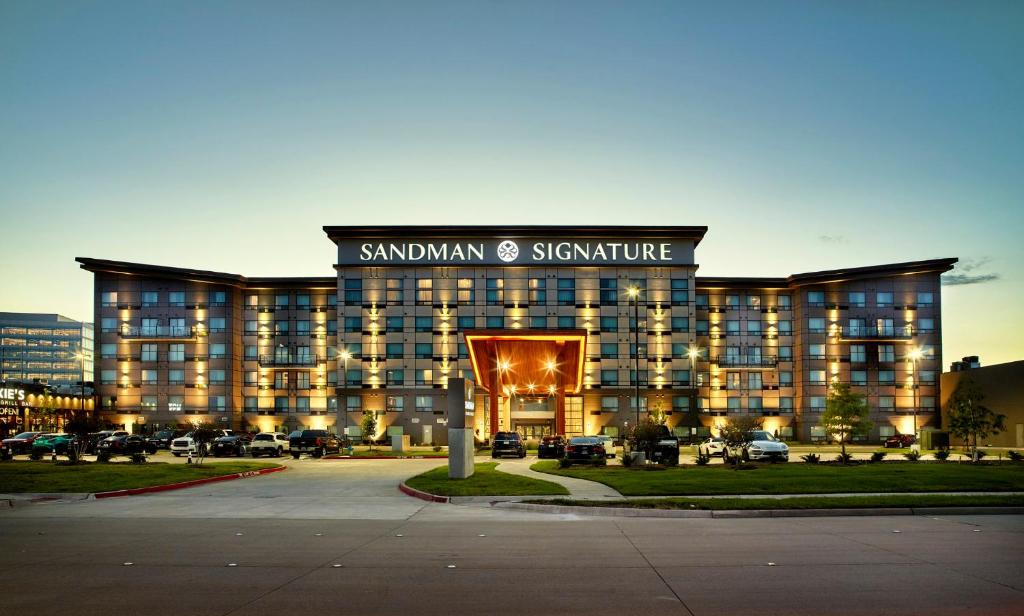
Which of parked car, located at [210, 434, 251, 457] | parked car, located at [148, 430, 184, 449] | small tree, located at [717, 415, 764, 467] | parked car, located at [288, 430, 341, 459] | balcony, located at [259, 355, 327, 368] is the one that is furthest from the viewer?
balcony, located at [259, 355, 327, 368]

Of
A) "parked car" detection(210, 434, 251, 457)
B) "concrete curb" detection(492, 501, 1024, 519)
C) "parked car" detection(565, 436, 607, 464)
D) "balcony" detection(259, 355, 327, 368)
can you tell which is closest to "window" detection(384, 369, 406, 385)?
"balcony" detection(259, 355, 327, 368)

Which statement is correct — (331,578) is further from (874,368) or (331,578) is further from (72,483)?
(874,368)

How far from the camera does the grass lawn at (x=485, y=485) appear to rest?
2506 cm

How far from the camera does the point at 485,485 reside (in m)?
27.2

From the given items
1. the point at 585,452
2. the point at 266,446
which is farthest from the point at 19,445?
the point at 585,452

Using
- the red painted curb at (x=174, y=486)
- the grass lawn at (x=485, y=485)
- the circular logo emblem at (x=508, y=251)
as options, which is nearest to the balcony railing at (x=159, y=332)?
the circular logo emblem at (x=508, y=251)

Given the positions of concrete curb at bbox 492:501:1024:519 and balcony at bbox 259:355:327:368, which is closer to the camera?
concrete curb at bbox 492:501:1024:519

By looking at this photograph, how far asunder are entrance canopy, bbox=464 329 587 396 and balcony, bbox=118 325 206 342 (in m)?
42.0

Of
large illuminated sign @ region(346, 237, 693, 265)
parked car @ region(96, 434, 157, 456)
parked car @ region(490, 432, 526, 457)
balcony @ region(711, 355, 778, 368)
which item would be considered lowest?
parked car @ region(96, 434, 157, 456)

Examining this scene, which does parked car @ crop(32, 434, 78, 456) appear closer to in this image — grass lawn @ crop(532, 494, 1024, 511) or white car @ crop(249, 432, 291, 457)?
white car @ crop(249, 432, 291, 457)

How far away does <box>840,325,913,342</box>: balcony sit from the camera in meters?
95.9

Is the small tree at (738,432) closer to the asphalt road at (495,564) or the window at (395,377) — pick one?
the asphalt road at (495,564)

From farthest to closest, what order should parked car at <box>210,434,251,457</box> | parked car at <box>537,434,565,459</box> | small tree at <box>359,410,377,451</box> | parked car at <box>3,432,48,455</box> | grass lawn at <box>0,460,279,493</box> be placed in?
small tree at <box>359,410,377,451</box> → parked car at <box>3,432,48,455</box> → parked car at <box>210,434,251,457</box> → parked car at <box>537,434,565,459</box> → grass lawn at <box>0,460,279,493</box>

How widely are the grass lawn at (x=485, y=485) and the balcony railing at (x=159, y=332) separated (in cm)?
7571
